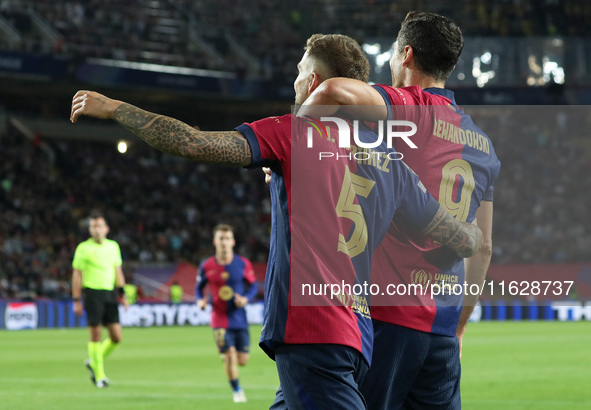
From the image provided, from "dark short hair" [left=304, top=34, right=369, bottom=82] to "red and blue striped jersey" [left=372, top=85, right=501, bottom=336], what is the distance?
253 mm

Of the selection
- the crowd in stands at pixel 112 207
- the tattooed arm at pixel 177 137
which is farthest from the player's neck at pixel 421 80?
the crowd in stands at pixel 112 207

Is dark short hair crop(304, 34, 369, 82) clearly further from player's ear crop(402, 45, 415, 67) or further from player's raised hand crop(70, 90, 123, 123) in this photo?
player's raised hand crop(70, 90, 123, 123)

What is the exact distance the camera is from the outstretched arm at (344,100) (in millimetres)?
3074

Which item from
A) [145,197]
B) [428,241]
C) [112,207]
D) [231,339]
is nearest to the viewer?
[428,241]

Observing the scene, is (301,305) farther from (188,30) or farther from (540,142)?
(188,30)

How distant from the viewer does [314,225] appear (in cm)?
298

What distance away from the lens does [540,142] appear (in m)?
25.7

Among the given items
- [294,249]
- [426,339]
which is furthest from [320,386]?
[426,339]

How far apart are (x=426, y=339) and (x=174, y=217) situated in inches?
1177

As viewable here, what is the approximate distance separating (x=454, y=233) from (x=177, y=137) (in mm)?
1169

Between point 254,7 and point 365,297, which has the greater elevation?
point 254,7

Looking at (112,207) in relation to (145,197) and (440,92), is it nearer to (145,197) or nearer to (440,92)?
(145,197)

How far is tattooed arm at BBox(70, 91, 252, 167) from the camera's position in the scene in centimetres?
289
